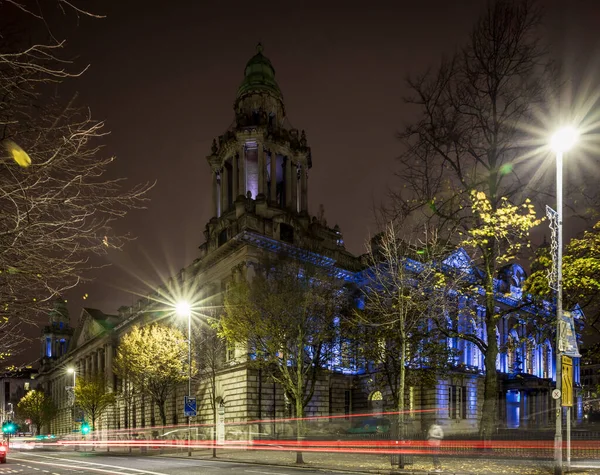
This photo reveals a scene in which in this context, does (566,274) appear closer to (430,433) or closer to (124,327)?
(430,433)

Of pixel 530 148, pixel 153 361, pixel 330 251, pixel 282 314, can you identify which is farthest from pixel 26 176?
pixel 330 251

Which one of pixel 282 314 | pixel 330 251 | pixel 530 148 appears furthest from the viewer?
pixel 330 251

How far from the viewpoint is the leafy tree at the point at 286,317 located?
3309cm

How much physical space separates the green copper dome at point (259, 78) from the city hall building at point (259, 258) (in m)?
0.14

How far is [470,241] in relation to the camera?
2173cm

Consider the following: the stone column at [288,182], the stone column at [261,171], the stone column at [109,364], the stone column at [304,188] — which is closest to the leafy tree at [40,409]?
the stone column at [109,364]

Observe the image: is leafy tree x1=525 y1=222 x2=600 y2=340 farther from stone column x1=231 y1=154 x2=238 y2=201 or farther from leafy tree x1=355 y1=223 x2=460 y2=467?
stone column x1=231 y1=154 x2=238 y2=201

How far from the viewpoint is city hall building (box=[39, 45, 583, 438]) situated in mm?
48594

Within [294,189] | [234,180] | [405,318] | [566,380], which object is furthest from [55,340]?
[566,380]

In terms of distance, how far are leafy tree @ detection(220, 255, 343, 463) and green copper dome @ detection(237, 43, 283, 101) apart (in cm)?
3449

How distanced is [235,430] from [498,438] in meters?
23.5

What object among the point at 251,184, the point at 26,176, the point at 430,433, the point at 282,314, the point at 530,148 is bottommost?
the point at 430,433

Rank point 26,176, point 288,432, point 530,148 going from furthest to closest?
point 288,432 → point 530,148 → point 26,176

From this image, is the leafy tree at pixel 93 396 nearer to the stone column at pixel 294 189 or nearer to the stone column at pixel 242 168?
the stone column at pixel 242 168
